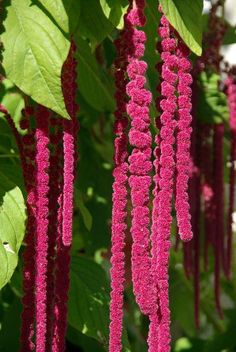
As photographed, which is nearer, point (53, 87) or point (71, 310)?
point (53, 87)

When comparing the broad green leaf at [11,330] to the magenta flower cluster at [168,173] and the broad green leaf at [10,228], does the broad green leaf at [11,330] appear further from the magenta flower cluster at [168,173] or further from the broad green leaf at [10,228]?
the magenta flower cluster at [168,173]

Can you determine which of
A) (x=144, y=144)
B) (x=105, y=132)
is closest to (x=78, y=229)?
(x=105, y=132)

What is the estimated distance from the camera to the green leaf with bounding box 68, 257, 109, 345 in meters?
1.42

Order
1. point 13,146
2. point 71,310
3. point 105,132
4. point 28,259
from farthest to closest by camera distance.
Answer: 1. point 105,132
2. point 13,146
3. point 71,310
4. point 28,259

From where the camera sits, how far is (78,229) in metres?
2.09

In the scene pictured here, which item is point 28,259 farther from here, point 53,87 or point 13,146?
point 13,146

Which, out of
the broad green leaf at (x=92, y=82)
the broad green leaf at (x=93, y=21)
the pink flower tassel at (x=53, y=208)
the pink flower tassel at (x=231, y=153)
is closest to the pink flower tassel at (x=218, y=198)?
the pink flower tassel at (x=231, y=153)

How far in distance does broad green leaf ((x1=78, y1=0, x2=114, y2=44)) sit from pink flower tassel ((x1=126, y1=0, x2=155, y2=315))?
0.25 metres

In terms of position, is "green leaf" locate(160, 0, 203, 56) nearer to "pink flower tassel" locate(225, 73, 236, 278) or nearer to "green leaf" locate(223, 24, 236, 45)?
"pink flower tassel" locate(225, 73, 236, 278)

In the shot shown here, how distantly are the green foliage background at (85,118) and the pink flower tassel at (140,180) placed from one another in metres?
0.10

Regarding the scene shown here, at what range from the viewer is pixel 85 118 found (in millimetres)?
2027

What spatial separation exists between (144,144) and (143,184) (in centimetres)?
5

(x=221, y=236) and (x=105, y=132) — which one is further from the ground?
(x=105, y=132)

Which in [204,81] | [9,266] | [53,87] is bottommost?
[9,266]
